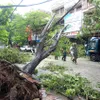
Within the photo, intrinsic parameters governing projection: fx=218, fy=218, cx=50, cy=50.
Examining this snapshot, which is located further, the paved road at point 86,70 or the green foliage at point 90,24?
the green foliage at point 90,24

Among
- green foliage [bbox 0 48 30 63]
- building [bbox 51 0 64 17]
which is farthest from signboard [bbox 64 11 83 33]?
green foliage [bbox 0 48 30 63]

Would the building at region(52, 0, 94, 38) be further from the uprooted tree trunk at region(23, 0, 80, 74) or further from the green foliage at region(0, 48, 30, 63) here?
the uprooted tree trunk at region(23, 0, 80, 74)

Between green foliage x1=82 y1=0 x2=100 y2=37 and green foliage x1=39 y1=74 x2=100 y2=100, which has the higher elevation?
green foliage x1=82 y1=0 x2=100 y2=37

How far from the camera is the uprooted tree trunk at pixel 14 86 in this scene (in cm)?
502

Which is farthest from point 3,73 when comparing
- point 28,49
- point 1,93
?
point 28,49

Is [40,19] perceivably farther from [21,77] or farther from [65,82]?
[21,77]

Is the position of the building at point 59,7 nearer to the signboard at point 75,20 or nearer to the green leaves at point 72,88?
the signboard at point 75,20

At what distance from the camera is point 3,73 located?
542 cm

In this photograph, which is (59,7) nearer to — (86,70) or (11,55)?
(11,55)

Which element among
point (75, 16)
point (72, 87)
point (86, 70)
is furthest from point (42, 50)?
point (75, 16)

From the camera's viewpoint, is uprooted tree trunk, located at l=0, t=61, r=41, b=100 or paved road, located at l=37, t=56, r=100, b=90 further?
paved road, located at l=37, t=56, r=100, b=90

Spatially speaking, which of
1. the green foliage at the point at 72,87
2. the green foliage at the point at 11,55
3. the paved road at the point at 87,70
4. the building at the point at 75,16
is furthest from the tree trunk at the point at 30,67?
the building at the point at 75,16

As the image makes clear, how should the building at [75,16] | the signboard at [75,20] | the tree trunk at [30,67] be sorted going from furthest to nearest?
1. the signboard at [75,20]
2. the building at [75,16]
3. the tree trunk at [30,67]

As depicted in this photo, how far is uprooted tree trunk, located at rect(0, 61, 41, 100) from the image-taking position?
5.02 m
